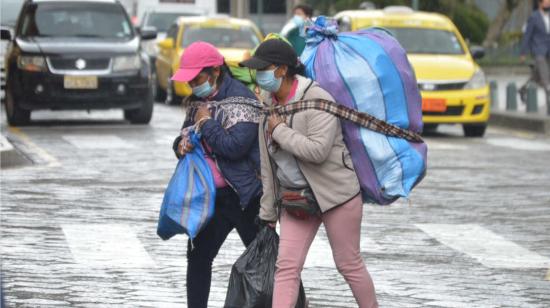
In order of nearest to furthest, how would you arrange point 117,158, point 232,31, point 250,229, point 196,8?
point 250,229, point 117,158, point 232,31, point 196,8

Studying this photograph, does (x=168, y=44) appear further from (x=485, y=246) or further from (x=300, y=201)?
(x=300, y=201)

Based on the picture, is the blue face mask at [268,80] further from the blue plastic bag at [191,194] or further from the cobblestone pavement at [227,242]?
the cobblestone pavement at [227,242]

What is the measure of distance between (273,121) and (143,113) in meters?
14.1

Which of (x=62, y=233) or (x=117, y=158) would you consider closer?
(x=62, y=233)

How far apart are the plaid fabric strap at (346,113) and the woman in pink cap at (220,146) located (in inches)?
11.0

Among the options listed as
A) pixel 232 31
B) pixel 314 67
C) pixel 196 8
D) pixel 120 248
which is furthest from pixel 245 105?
pixel 196 8

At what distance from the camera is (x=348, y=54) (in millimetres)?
6535

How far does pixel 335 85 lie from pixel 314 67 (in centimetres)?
14

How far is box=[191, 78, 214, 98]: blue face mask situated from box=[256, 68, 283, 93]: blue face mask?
362mm

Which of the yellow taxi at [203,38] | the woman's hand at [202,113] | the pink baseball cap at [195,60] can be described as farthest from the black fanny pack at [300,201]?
the yellow taxi at [203,38]

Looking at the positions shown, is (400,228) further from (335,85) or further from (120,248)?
(335,85)

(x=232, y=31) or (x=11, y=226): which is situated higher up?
(x=11, y=226)

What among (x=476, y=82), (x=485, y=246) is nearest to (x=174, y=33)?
(x=476, y=82)

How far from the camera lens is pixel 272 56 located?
6355mm
